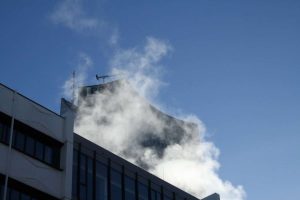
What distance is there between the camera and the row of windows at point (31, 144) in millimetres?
32406

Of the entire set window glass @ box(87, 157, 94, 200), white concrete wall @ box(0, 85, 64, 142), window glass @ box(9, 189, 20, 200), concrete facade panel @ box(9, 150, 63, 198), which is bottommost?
window glass @ box(9, 189, 20, 200)

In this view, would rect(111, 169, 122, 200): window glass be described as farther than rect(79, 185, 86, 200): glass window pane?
Yes

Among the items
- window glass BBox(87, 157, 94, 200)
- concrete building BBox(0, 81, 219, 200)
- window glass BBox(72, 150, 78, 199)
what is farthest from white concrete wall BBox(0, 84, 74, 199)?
window glass BBox(87, 157, 94, 200)

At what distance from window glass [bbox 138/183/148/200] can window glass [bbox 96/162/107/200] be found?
13.1 ft

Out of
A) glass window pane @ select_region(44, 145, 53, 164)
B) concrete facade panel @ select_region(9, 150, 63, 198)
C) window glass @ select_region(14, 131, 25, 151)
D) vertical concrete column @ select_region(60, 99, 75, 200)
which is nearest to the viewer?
concrete facade panel @ select_region(9, 150, 63, 198)

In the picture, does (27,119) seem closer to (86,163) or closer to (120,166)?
(86,163)

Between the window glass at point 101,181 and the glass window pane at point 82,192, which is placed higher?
the window glass at point 101,181

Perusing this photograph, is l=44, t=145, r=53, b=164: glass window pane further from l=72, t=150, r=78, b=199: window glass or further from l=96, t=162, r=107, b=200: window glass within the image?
l=96, t=162, r=107, b=200: window glass

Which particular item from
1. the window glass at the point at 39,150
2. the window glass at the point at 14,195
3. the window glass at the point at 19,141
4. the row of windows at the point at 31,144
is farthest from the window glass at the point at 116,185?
the window glass at the point at 14,195

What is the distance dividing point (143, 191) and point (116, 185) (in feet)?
A: 10.8

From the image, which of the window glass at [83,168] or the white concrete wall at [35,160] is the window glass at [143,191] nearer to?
the window glass at [83,168]

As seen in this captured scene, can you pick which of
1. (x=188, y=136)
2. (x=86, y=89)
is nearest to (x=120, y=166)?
(x=86, y=89)

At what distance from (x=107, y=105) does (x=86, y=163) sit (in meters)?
125

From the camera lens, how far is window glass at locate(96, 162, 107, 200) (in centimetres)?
3775
